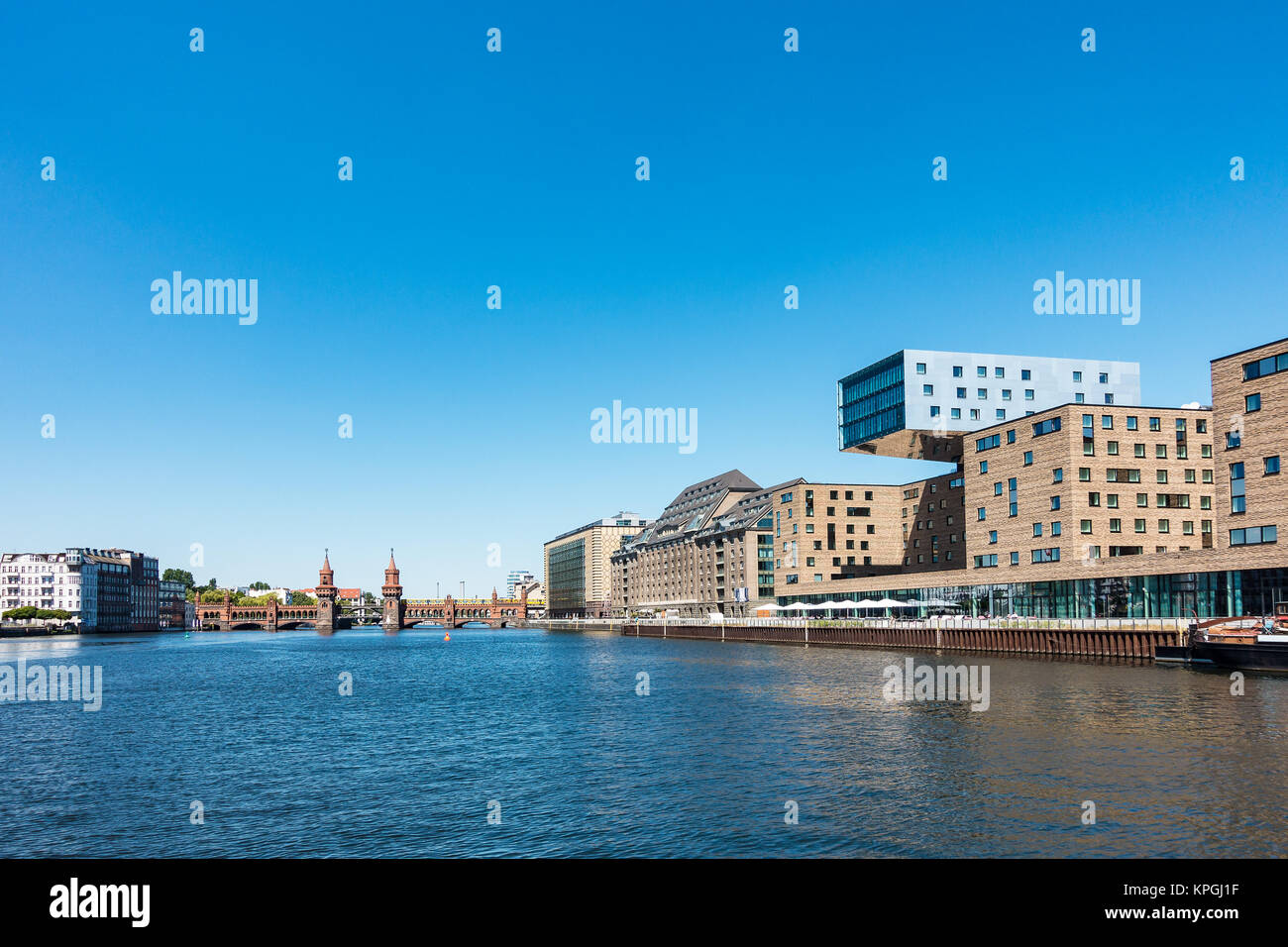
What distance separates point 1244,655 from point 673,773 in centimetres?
4873

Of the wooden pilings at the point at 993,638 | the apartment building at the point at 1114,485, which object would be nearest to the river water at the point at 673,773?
the wooden pilings at the point at 993,638

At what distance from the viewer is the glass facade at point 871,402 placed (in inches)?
5005

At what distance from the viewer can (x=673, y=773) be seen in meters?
36.0

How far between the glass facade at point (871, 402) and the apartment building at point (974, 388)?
135 mm

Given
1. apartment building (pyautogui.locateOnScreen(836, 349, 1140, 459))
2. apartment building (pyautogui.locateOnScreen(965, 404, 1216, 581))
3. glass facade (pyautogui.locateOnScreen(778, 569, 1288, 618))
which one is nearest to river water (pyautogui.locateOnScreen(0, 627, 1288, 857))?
glass facade (pyautogui.locateOnScreen(778, 569, 1288, 618))

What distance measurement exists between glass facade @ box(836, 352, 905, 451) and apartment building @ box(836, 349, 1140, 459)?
0.14 metres

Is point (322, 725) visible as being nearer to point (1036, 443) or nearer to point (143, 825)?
point (143, 825)

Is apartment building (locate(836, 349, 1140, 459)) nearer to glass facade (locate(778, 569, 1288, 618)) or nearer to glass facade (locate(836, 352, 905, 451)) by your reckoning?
glass facade (locate(836, 352, 905, 451))

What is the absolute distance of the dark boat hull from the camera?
62.6 meters

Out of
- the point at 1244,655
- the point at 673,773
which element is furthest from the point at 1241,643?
the point at 673,773

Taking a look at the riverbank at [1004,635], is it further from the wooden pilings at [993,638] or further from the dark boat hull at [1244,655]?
the dark boat hull at [1244,655]

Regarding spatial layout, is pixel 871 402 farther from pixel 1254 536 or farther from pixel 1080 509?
pixel 1254 536

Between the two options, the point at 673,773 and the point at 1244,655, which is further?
the point at 1244,655

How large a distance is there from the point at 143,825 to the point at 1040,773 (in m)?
29.3
